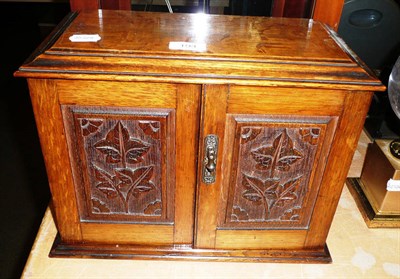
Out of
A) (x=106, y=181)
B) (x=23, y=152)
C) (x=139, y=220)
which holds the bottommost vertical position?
(x=23, y=152)

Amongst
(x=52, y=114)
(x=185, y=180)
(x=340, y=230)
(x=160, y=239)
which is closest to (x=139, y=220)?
(x=160, y=239)

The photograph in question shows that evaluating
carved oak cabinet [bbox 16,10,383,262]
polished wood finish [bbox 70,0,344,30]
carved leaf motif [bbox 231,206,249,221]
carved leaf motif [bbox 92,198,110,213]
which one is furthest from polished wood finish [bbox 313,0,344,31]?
carved leaf motif [bbox 92,198,110,213]

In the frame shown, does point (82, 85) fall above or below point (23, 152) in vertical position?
above

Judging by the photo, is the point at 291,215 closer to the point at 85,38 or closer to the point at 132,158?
the point at 132,158

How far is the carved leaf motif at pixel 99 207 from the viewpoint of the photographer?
43.7 inches

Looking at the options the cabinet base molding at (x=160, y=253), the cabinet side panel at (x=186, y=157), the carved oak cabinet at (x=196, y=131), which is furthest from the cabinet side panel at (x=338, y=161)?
the cabinet side panel at (x=186, y=157)

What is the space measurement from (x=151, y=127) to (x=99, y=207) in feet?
1.02

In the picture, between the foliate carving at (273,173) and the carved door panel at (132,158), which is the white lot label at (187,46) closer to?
the carved door panel at (132,158)

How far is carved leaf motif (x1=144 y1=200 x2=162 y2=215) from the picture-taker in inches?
43.8

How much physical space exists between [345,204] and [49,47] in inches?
44.6

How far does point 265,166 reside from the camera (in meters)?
1.04

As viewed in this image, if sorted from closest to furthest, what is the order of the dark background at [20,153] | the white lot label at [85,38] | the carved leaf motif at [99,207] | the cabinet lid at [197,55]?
the cabinet lid at [197,55], the white lot label at [85,38], the carved leaf motif at [99,207], the dark background at [20,153]

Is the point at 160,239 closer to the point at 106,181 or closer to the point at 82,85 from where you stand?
the point at 106,181

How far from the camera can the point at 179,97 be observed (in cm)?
94
